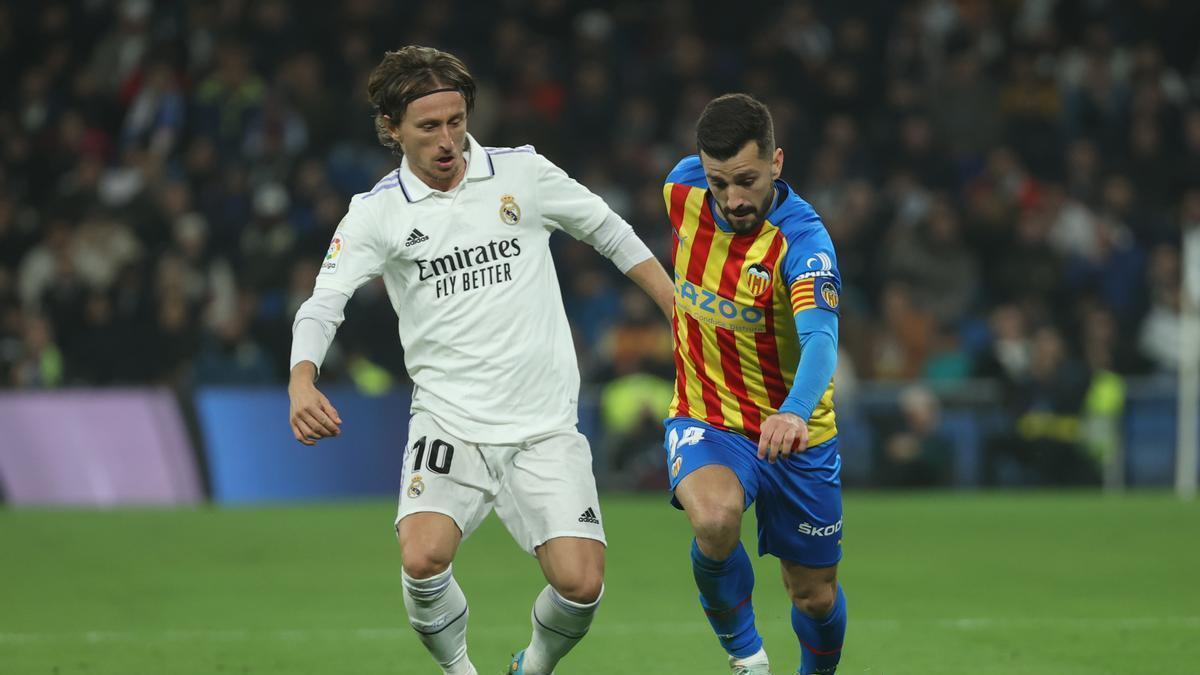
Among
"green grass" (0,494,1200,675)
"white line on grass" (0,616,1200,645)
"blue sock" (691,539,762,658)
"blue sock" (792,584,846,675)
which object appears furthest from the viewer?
"white line on grass" (0,616,1200,645)

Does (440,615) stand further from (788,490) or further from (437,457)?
(788,490)

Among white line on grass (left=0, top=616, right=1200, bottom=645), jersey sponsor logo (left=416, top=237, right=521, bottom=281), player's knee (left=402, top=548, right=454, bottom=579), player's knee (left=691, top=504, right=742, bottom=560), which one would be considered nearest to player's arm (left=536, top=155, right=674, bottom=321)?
jersey sponsor logo (left=416, top=237, right=521, bottom=281)

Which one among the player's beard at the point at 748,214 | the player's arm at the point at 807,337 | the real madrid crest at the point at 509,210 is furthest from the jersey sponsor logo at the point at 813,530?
the real madrid crest at the point at 509,210

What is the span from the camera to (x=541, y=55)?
18.0 m

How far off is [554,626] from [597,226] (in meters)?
1.44

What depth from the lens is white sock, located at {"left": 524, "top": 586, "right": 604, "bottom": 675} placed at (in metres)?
5.68

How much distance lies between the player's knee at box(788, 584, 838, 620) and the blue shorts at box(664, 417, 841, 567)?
0.09 metres

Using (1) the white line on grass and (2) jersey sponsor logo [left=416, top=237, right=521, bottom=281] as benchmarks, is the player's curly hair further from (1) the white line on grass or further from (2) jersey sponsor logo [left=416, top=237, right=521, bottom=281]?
(1) the white line on grass

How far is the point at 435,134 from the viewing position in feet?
18.6

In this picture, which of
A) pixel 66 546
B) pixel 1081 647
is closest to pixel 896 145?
pixel 66 546

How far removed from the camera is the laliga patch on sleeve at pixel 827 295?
5.46 metres

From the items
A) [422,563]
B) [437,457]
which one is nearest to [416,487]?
[437,457]

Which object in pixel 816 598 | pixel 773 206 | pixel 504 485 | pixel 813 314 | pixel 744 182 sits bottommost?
pixel 816 598

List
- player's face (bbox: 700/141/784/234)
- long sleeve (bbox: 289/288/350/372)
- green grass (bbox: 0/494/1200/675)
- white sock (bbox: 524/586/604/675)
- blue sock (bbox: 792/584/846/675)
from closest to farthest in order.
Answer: long sleeve (bbox: 289/288/350/372) → player's face (bbox: 700/141/784/234) → white sock (bbox: 524/586/604/675) → blue sock (bbox: 792/584/846/675) → green grass (bbox: 0/494/1200/675)
